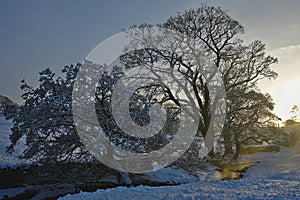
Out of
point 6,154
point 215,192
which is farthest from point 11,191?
point 215,192

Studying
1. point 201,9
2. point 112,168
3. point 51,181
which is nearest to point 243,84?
point 201,9

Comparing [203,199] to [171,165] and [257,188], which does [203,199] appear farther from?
[171,165]

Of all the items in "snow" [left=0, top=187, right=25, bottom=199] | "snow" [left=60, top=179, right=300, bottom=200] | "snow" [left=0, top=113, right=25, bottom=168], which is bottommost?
"snow" [left=0, top=187, right=25, bottom=199]

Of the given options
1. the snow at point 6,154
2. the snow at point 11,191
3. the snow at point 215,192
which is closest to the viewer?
the snow at point 215,192

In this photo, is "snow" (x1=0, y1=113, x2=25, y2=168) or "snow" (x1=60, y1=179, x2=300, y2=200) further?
"snow" (x1=0, y1=113, x2=25, y2=168)

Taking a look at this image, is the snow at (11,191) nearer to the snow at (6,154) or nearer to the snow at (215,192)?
the snow at (6,154)

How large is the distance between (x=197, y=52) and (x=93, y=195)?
1327cm

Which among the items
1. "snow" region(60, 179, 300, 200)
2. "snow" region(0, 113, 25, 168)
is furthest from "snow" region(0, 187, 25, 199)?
"snow" region(60, 179, 300, 200)

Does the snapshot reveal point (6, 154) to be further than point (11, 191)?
Yes

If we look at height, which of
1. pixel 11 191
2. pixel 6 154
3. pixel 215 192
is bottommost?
pixel 11 191

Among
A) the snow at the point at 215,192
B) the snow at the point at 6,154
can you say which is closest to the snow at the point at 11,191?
the snow at the point at 6,154

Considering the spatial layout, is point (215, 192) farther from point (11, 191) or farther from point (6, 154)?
point (6, 154)

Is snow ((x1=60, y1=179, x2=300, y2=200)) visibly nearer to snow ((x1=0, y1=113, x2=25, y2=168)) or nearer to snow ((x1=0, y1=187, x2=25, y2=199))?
snow ((x1=0, y1=113, x2=25, y2=168))

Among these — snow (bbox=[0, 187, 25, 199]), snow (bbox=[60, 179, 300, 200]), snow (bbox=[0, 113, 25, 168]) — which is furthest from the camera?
snow (bbox=[0, 113, 25, 168])
